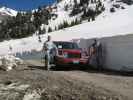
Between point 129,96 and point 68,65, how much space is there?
9.53 meters

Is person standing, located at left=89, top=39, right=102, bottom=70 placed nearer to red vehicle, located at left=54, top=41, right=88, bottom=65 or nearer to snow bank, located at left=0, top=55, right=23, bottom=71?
→ red vehicle, located at left=54, top=41, right=88, bottom=65

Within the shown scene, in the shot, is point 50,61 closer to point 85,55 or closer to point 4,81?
point 85,55

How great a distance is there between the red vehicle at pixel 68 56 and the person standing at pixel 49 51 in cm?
31

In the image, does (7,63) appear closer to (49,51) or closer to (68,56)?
(49,51)

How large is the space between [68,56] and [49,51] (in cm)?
108

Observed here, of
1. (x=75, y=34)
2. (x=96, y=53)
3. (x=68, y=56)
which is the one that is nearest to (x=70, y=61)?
(x=68, y=56)

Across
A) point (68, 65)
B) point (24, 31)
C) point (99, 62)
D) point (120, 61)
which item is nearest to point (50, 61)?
point (68, 65)

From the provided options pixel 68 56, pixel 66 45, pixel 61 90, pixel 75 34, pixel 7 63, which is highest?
pixel 75 34

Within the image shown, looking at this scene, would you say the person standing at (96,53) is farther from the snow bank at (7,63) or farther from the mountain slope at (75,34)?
the mountain slope at (75,34)

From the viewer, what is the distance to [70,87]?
11070 mm

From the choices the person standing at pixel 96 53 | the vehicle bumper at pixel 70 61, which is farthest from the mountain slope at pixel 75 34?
the vehicle bumper at pixel 70 61

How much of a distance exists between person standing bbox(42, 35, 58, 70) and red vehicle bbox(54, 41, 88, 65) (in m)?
0.31

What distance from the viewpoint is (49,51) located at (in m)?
18.7

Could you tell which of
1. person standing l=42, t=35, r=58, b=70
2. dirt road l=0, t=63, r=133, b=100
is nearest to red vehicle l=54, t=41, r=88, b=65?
person standing l=42, t=35, r=58, b=70
